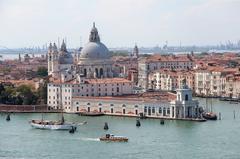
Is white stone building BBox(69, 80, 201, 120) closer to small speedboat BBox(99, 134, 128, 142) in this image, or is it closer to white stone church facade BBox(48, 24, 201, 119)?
white stone church facade BBox(48, 24, 201, 119)

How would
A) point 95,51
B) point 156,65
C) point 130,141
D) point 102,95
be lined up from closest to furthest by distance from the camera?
point 130,141
point 102,95
point 95,51
point 156,65

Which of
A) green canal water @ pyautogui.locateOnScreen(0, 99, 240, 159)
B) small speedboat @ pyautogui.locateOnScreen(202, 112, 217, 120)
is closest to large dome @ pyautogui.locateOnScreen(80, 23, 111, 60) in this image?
green canal water @ pyautogui.locateOnScreen(0, 99, 240, 159)

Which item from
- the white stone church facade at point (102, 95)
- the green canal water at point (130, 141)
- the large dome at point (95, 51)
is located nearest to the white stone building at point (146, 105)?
the white stone church facade at point (102, 95)

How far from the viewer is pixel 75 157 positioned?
10297 mm

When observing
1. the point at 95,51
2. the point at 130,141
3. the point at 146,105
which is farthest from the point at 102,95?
the point at 130,141

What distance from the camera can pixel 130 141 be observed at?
11.8 m

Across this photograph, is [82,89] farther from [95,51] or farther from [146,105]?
[95,51]

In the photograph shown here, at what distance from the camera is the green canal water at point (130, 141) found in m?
10.5

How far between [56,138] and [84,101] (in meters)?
4.16

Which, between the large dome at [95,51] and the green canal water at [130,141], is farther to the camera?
the large dome at [95,51]

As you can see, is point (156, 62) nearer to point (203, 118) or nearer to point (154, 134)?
point (203, 118)

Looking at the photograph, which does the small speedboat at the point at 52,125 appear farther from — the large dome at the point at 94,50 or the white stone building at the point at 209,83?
the white stone building at the point at 209,83

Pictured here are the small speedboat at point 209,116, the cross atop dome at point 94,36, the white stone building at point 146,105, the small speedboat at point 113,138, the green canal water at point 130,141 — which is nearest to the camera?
the green canal water at point 130,141

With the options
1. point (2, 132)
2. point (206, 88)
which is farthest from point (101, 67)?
point (2, 132)
